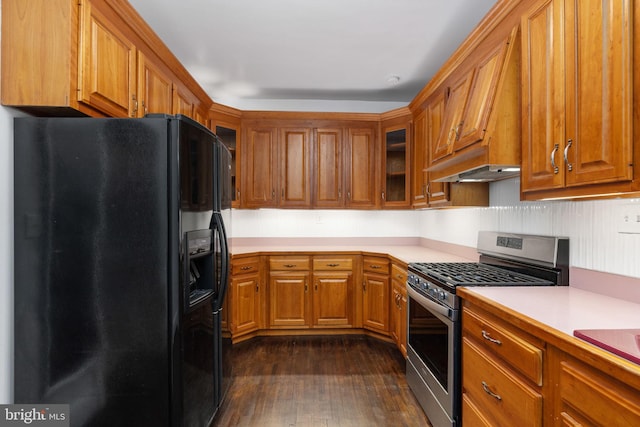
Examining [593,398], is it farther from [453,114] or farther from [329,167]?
[329,167]

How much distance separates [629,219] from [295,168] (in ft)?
8.88

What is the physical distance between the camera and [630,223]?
137cm

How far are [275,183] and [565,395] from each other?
2.91 metres

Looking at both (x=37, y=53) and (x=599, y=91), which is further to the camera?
(x=37, y=53)

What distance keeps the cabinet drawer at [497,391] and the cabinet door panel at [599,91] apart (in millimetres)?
811

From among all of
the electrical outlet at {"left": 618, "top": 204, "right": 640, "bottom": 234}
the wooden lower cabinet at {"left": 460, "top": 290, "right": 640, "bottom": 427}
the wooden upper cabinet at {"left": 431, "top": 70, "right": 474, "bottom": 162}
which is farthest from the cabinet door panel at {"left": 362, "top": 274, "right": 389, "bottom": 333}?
the electrical outlet at {"left": 618, "top": 204, "right": 640, "bottom": 234}

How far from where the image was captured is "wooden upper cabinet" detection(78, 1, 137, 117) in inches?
59.2

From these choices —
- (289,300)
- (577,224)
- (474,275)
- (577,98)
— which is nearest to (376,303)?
(289,300)

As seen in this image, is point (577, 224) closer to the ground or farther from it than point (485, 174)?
closer to the ground

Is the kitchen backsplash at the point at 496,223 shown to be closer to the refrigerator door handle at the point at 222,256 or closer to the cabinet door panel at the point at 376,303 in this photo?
the cabinet door panel at the point at 376,303

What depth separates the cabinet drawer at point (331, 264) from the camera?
3.30 m

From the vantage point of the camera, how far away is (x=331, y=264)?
10.8 feet

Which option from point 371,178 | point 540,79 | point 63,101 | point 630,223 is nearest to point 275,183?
point 371,178

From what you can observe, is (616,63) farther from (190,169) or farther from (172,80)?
(172,80)
